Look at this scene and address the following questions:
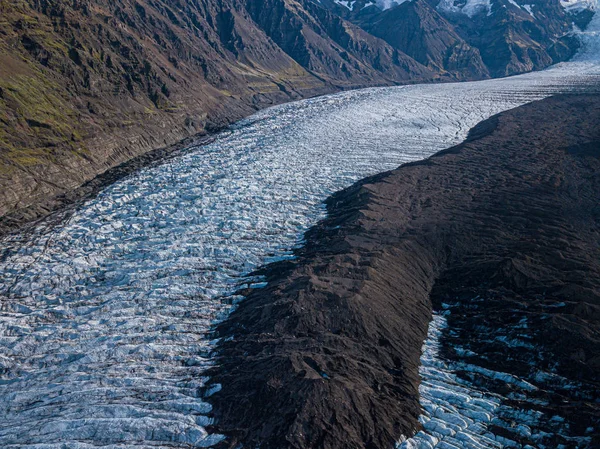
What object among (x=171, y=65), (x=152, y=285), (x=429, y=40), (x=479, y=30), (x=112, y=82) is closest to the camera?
(x=152, y=285)

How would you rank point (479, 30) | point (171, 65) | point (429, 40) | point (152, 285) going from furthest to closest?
1. point (479, 30)
2. point (429, 40)
3. point (171, 65)
4. point (152, 285)

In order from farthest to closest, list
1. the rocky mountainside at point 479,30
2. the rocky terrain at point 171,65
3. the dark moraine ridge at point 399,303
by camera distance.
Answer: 1. the rocky mountainside at point 479,30
2. the rocky terrain at point 171,65
3. the dark moraine ridge at point 399,303

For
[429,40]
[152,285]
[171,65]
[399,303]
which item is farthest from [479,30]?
[152,285]

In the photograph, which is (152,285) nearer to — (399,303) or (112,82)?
(399,303)

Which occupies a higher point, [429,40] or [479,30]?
[479,30]

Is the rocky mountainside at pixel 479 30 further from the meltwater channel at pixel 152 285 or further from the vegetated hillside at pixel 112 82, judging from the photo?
the meltwater channel at pixel 152 285

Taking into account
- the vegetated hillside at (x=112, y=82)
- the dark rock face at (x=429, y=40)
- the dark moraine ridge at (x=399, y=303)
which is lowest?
the dark moraine ridge at (x=399, y=303)

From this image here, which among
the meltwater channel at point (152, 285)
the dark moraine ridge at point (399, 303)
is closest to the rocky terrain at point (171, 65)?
the meltwater channel at point (152, 285)
